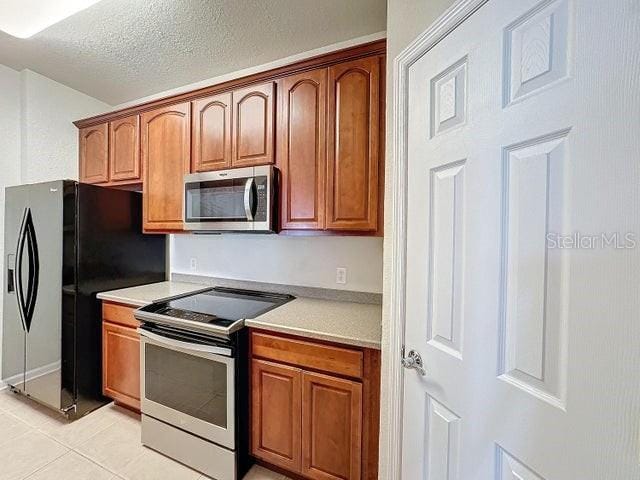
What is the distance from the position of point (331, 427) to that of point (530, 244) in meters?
1.22

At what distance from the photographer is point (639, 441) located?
1.59ft

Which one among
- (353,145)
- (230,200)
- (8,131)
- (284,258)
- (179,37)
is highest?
(179,37)

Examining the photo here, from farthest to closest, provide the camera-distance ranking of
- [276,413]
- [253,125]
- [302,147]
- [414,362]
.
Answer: [253,125], [302,147], [276,413], [414,362]

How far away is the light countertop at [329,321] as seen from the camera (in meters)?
1.37

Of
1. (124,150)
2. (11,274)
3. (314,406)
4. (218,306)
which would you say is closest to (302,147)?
(218,306)

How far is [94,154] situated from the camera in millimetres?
2551

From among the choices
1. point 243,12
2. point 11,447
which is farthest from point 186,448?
point 243,12

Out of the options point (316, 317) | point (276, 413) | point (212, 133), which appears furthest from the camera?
point (212, 133)

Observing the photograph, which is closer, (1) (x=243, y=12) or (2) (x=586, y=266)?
(2) (x=586, y=266)

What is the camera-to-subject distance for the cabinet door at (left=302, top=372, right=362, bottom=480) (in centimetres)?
136

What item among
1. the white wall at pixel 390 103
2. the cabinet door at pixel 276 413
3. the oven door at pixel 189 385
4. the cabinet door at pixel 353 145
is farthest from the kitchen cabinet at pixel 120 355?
the white wall at pixel 390 103

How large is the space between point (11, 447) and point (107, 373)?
55cm

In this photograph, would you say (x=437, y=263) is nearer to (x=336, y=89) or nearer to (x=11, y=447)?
(x=336, y=89)

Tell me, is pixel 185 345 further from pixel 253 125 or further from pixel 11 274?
pixel 11 274
